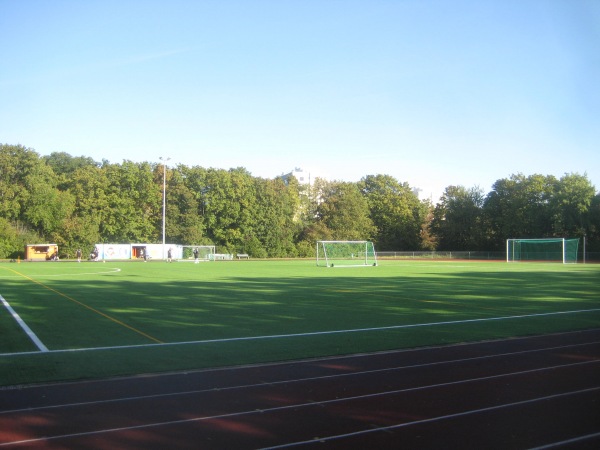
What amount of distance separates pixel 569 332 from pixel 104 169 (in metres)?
70.9

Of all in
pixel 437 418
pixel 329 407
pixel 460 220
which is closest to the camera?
pixel 437 418

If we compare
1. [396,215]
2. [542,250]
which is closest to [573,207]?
[542,250]

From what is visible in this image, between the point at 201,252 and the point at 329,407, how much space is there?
64.8 metres

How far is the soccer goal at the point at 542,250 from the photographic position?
62.7 meters

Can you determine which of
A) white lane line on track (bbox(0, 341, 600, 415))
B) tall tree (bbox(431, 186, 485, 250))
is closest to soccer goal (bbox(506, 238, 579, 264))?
tall tree (bbox(431, 186, 485, 250))

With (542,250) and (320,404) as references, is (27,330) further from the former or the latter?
(542,250)

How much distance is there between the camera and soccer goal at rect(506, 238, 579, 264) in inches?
2467

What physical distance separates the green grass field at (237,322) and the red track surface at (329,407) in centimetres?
127

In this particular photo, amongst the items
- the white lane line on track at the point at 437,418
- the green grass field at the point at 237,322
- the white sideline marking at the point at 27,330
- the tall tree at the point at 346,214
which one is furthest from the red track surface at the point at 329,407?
the tall tree at the point at 346,214

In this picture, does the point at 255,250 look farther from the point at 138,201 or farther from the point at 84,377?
the point at 84,377

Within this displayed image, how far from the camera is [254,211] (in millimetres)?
78375

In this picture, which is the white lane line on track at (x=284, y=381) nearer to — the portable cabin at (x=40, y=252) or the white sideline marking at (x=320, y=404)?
the white sideline marking at (x=320, y=404)

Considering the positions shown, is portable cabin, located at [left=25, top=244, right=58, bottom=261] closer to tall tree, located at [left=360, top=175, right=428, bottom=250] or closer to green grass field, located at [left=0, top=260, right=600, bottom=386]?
green grass field, located at [left=0, top=260, right=600, bottom=386]

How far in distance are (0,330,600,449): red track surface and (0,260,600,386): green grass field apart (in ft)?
4.16
